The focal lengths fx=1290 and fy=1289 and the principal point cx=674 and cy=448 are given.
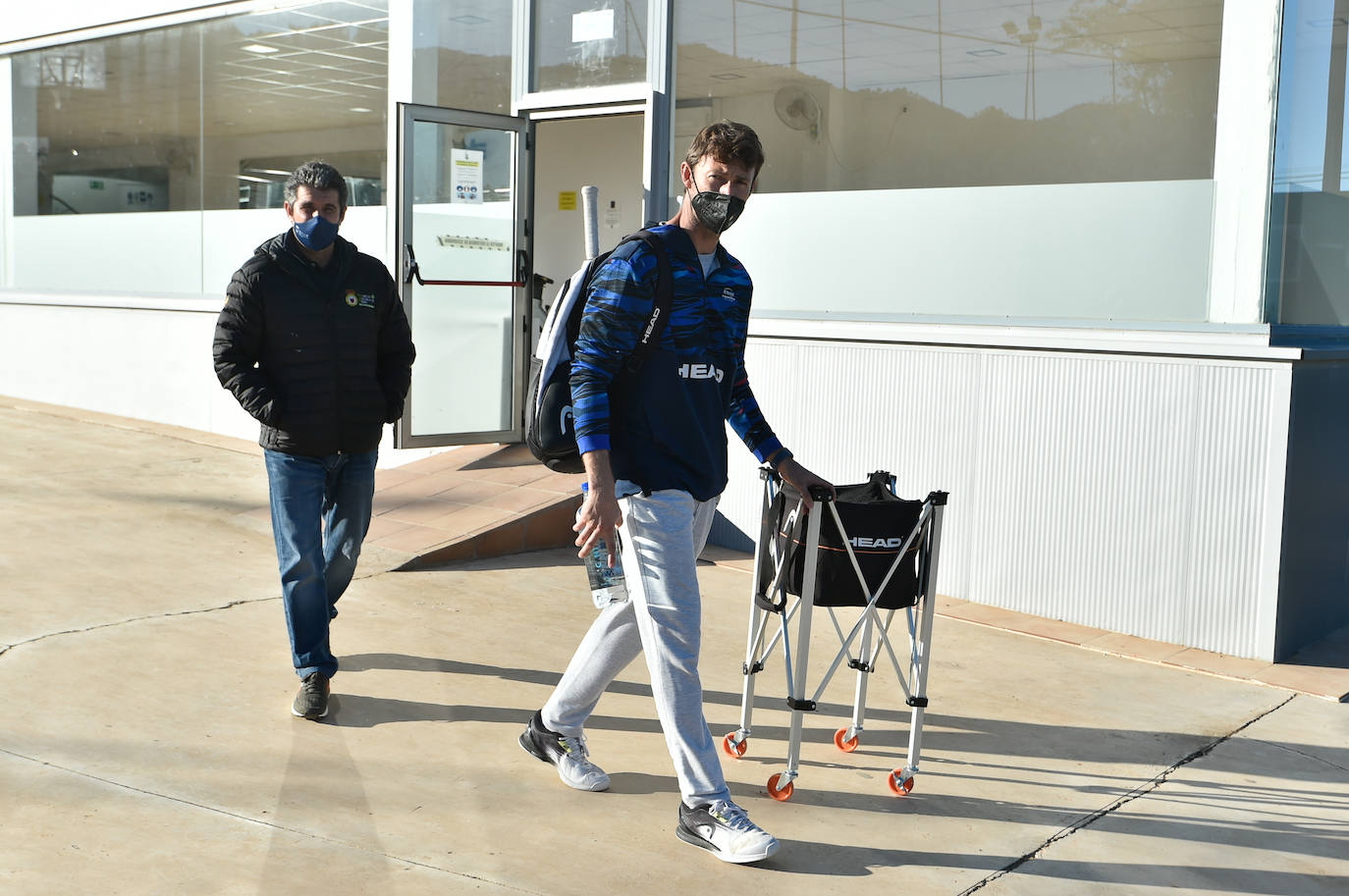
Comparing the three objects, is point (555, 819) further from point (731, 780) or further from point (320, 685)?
point (320, 685)

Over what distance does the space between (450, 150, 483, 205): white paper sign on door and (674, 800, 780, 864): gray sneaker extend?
5910 millimetres

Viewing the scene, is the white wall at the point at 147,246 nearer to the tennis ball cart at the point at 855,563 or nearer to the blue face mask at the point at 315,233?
the blue face mask at the point at 315,233

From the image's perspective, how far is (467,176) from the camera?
855 centimetres

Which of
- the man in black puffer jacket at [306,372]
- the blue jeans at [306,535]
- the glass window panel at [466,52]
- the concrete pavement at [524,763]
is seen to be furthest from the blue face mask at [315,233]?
the glass window panel at [466,52]

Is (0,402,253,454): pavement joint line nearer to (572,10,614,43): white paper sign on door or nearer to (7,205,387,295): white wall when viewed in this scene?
(7,205,387,295): white wall

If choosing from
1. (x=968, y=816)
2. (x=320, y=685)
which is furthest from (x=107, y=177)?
(x=968, y=816)

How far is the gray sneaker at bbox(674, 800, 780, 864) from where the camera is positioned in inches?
130

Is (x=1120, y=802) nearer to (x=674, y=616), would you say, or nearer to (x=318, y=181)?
(x=674, y=616)

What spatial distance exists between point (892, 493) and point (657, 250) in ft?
3.80

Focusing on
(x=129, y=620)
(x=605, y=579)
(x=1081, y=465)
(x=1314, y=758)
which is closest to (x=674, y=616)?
(x=605, y=579)

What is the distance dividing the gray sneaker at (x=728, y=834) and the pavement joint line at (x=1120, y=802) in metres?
0.52

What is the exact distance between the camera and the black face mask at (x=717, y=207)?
3389mm

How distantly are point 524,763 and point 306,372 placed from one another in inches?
58.7

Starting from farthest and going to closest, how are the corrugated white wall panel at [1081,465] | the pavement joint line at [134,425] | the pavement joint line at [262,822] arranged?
1. the pavement joint line at [134,425]
2. the corrugated white wall panel at [1081,465]
3. the pavement joint line at [262,822]
